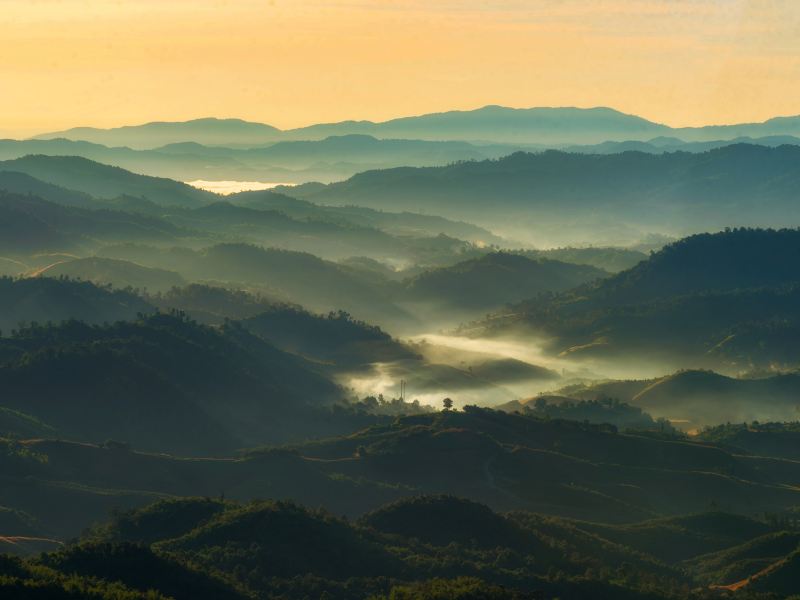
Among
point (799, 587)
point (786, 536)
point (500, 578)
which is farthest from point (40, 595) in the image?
point (786, 536)

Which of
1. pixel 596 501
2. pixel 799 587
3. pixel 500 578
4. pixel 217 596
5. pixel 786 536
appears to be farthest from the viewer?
pixel 596 501

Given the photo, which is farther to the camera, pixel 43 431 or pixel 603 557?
pixel 43 431

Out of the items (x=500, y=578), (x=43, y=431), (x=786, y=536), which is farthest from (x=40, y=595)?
(x=43, y=431)

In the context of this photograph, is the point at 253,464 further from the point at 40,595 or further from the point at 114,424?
the point at 40,595

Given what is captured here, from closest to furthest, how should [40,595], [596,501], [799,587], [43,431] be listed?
[40,595], [799,587], [596,501], [43,431]

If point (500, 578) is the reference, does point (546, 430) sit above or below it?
above

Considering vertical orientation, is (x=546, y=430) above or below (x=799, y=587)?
above

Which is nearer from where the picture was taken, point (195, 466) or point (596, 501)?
point (596, 501)

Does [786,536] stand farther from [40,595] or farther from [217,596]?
[40,595]

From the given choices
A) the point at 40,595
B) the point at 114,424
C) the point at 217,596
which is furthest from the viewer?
the point at 114,424
